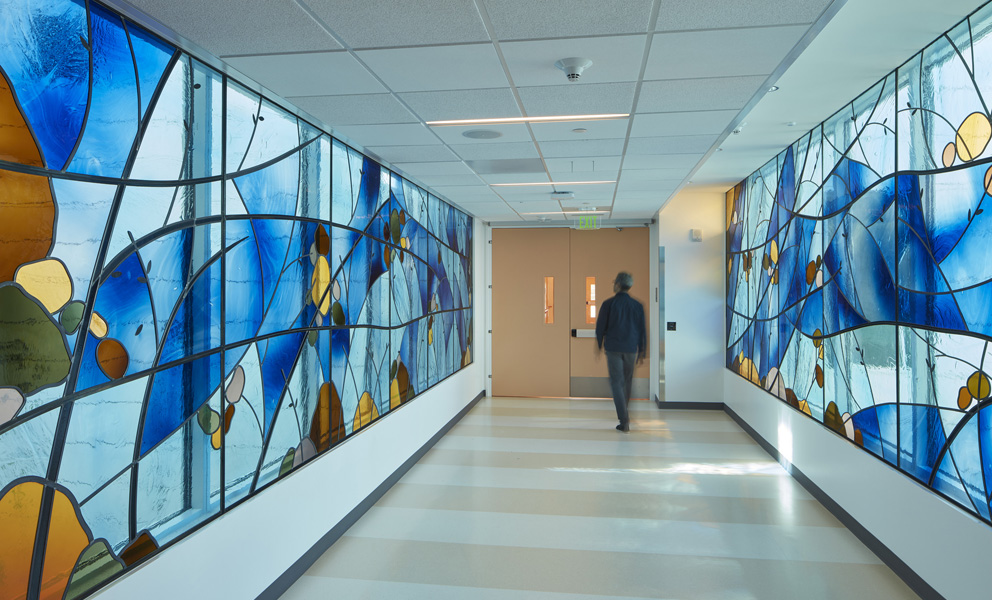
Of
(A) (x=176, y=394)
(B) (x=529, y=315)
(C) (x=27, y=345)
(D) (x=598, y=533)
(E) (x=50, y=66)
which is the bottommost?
(D) (x=598, y=533)

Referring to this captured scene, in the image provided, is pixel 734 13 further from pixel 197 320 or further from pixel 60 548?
pixel 60 548

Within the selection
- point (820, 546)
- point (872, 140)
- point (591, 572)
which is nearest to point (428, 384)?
point (591, 572)

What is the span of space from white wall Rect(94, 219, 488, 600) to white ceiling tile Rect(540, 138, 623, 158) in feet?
7.99

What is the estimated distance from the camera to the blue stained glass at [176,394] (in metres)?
2.55

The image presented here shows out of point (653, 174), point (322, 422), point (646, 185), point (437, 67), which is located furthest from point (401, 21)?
point (646, 185)

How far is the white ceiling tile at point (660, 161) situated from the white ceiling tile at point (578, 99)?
1242mm

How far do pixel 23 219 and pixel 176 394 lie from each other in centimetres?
96

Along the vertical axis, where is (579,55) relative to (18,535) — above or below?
above

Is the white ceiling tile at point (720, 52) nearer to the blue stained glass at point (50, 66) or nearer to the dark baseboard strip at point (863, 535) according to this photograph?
the blue stained glass at point (50, 66)

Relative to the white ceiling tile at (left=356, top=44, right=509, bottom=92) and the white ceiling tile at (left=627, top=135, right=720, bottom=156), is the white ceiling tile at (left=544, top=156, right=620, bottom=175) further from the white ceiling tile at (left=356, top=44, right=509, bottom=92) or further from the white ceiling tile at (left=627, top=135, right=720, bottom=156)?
the white ceiling tile at (left=356, top=44, right=509, bottom=92)

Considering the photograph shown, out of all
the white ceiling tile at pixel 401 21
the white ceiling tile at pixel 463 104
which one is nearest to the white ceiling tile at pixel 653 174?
the white ceiling tile at pixel 463 104

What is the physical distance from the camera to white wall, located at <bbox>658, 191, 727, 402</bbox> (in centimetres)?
866

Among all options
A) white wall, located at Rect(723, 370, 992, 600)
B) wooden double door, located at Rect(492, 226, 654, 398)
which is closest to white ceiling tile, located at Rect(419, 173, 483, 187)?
white wall, located at Rect(723, 370, 992, 600)

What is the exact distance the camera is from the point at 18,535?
197cm
